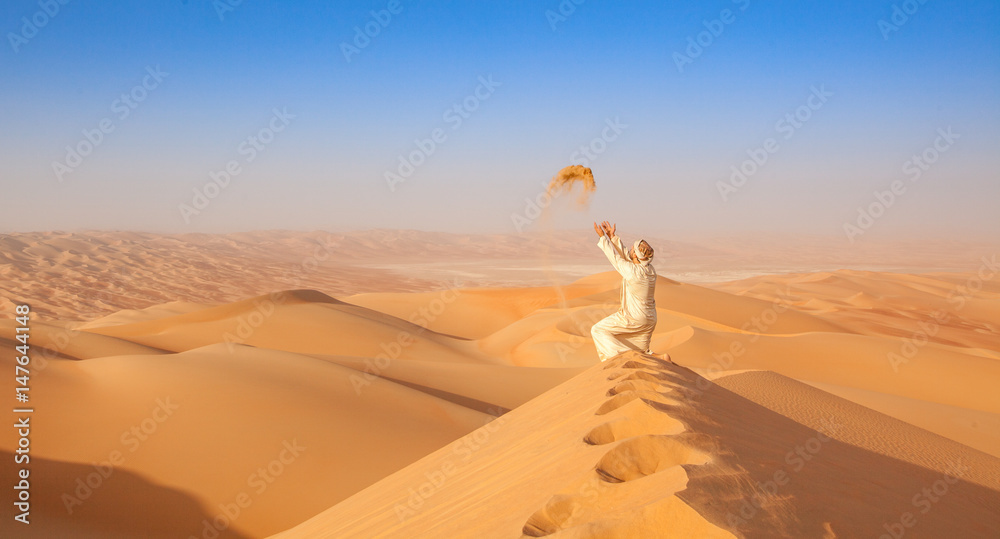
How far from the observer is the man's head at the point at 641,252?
22.0 feet

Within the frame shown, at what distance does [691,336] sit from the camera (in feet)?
48.0

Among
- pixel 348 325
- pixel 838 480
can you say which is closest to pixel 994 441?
pixel 838 480

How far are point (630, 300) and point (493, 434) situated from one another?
2.39 m

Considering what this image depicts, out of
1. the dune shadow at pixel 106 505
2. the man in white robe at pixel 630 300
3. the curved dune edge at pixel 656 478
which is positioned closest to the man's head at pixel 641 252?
the man in white robe at pixel 630 300

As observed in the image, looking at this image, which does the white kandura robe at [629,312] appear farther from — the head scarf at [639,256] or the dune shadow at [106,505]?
the dune shadow at [106,505]

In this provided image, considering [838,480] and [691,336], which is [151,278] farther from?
[838,480]

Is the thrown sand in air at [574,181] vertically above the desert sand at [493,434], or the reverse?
the thrown sand in air at [574,181]

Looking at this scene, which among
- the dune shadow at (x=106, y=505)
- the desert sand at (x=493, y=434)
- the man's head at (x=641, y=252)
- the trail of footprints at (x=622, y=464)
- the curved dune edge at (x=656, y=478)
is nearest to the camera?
the curved dune edge at (x=656, y=478)

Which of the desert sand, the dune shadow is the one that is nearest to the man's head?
the desert sand

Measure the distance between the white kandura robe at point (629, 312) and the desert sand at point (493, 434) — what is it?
0.70 metres

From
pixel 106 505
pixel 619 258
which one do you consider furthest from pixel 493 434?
pixel 106 505

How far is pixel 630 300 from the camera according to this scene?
6.84 m

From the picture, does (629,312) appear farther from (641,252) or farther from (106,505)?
(106,505)

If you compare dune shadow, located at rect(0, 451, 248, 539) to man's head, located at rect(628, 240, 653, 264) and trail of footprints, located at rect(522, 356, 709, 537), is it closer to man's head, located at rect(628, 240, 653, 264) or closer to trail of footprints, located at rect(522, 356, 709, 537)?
trail of footprints, located at rect(522, 356, 709, 537)
